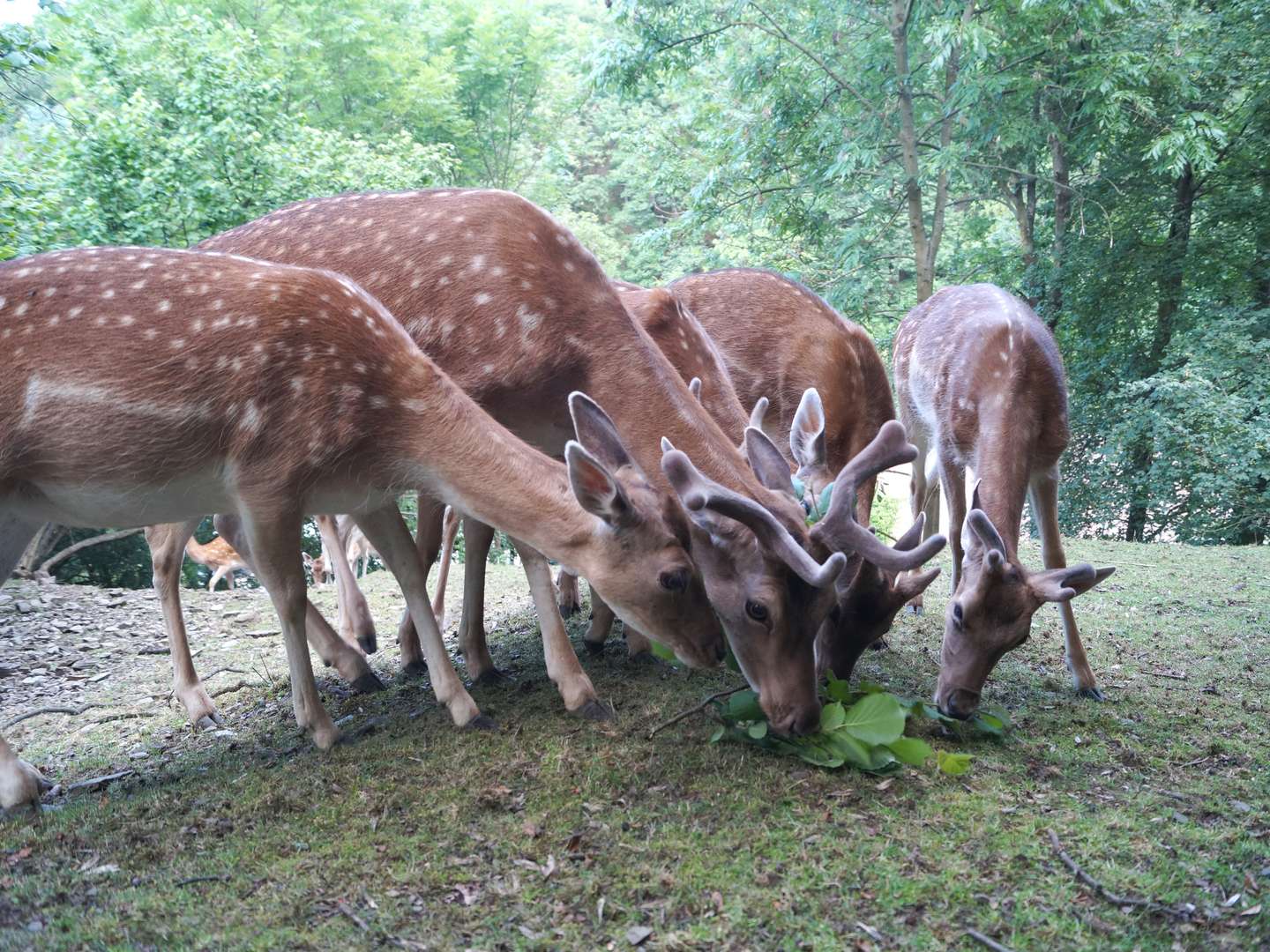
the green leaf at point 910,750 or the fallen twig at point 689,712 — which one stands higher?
the green leaf at point 910,750

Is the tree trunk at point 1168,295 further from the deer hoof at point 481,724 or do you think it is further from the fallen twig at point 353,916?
the fallen twig at point 353,916

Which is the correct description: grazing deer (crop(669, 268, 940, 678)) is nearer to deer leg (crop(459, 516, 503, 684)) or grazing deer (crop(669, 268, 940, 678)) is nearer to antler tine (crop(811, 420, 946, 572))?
antler tine (crop(811, 420, 946, 572))

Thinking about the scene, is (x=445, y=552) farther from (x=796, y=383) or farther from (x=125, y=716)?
(x=796, y=383)

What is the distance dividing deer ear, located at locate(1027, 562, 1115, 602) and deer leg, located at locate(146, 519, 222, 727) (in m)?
3.50

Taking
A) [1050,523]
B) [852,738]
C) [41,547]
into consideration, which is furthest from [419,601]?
[41,547]

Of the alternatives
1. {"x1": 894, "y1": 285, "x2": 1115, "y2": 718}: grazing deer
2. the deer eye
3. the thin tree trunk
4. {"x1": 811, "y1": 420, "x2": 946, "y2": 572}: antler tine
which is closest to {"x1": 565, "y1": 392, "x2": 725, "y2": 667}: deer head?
the deer eye

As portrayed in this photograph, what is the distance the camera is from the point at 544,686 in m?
4.40

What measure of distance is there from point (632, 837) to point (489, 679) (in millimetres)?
1655

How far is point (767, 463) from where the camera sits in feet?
12.9

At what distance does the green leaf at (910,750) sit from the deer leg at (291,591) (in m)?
2.01

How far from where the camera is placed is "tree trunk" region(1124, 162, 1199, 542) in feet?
41.3

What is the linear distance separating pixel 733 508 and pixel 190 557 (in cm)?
1195

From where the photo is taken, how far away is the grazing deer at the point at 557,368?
358 centimetres

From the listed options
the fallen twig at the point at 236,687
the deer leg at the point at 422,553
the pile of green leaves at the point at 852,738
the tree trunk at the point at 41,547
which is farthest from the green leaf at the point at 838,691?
the tree trunk at the point at 41,547
